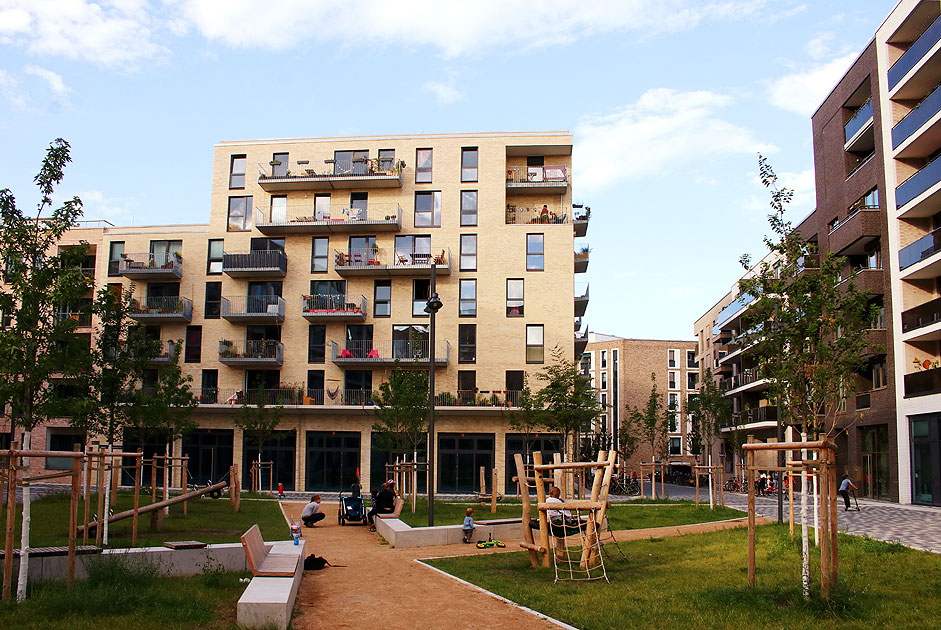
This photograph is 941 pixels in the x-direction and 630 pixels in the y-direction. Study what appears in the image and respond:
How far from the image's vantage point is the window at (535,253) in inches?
1772

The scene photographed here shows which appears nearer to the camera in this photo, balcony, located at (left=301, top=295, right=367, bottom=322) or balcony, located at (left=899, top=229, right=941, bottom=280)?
balcony, located at (left=899, top=229, right=941, bottom=280)

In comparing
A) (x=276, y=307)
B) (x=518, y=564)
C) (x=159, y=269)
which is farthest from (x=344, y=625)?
(x=159, y=269)

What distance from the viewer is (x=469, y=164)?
46.7 m

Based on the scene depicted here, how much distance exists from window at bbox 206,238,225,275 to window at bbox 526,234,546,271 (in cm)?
1776

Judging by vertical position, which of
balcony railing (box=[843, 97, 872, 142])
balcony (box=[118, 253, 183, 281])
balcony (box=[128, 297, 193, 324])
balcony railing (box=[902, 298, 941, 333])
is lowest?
balcony railing (box=[902, 298, 941, 333])

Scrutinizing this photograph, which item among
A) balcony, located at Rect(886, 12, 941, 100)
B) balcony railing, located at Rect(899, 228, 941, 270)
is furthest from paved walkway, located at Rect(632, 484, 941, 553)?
balcony, located at Rect(886, 12, 941, 100)

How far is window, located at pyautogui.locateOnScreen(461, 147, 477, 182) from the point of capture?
4653 centimetres

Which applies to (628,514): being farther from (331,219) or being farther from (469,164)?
(331,219)

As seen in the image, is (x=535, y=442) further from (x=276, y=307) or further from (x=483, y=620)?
(x=483, y=620)

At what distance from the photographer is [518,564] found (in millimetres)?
14656

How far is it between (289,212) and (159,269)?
8.00m

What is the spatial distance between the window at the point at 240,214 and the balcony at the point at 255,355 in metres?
6.90

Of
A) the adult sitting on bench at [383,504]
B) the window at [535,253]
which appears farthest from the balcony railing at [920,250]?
the adult sitting on bench at [383,504]

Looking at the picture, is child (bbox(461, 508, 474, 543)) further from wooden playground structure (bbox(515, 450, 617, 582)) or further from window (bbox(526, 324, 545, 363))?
window (bbox(526, 324, 545, 363))
